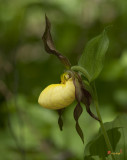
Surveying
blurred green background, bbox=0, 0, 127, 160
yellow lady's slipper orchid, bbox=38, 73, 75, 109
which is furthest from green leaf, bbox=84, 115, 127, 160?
blurred green background, bbox=0, 0, 127, 160

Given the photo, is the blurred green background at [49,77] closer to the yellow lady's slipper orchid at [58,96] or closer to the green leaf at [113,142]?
the green leaf at [113,142]

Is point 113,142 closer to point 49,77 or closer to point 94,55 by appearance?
point 94,55

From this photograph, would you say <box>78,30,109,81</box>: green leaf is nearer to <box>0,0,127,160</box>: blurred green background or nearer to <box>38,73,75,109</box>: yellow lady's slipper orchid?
<box>38,73,75,109</box>: yellow lady's slipper orchid

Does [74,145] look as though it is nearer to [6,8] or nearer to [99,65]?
[99,65]

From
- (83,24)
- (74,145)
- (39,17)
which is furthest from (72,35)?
(74,145)

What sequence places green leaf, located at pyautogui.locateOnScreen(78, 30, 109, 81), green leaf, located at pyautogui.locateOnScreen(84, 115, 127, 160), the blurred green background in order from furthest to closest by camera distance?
the blurred green background, green leaf, located at pyautogui.locateOnScreen(84, 115, 127, 160), green leaf, located at pyautogui.locateOnScreen(78, 30, 109, 81)

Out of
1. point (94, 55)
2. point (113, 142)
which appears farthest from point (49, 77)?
point (94, 55)
